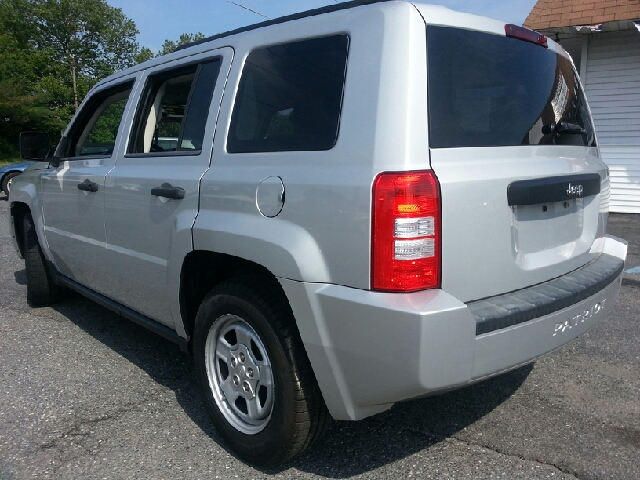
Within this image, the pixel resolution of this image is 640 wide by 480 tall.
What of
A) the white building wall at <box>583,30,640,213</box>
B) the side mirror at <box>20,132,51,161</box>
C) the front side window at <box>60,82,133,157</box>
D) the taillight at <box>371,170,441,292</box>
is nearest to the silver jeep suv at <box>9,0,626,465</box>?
the taillight at <box>371,170,441,292</box>

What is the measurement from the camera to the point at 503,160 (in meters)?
2.26

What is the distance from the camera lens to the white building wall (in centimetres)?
1073

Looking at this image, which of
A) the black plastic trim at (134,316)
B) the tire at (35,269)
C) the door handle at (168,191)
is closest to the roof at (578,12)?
the tire at (35,269)

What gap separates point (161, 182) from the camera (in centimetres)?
300

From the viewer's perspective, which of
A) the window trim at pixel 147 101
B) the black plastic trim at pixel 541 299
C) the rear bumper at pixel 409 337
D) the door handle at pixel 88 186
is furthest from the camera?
the door handle at pixel 88 186

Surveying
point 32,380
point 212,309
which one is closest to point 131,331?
point 32,380

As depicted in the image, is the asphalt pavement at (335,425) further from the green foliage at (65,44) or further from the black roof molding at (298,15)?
the green foliage at (65,44)

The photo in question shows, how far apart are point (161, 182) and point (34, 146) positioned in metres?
2.06

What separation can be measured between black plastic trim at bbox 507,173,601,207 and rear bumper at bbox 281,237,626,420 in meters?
0.38

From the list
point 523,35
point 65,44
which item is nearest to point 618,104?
point 523,35

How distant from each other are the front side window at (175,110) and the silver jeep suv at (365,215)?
0.03m

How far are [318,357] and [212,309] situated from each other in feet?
2.33

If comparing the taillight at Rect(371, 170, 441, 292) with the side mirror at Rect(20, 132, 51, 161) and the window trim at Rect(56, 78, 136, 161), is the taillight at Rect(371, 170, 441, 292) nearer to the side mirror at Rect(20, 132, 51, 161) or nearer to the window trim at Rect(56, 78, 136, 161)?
the window trim at Rect(56, 78, 136, 161)

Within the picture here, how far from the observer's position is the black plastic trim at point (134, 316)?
10.1 feet
